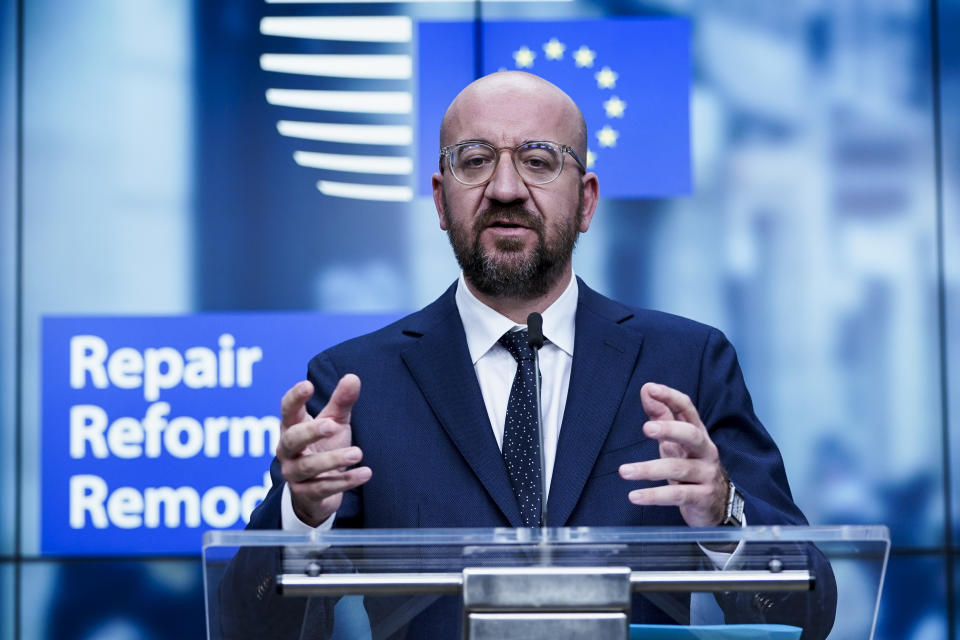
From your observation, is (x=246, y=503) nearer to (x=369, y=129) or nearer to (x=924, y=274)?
(x=369, y=129)

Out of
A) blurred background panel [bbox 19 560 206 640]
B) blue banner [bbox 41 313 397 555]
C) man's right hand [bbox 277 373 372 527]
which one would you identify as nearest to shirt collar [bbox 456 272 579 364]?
man's right hand [bbox 277 373 372 527]

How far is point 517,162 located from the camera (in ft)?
6.70

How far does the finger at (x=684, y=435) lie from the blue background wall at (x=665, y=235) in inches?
106

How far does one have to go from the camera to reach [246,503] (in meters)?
3.89

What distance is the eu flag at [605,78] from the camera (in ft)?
13.0

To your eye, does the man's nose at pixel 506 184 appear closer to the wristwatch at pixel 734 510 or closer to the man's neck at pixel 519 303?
the man's neck at pixel 519 303

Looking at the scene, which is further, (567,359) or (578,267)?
(578,267)

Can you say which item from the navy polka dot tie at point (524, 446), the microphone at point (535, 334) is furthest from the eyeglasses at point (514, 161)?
the microphone at point (535, 334)

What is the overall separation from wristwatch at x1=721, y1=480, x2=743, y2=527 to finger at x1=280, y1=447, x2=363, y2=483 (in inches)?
19.2

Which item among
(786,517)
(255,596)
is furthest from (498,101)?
(255,596)

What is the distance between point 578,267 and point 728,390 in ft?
6.92

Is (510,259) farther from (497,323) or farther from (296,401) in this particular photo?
(296,401)

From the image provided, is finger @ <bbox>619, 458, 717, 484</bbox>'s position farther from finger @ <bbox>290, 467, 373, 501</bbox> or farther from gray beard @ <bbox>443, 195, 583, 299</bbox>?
gray beard @ <bbox>443, 195, 583, 299</bbox>

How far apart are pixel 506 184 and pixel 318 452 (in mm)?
760
